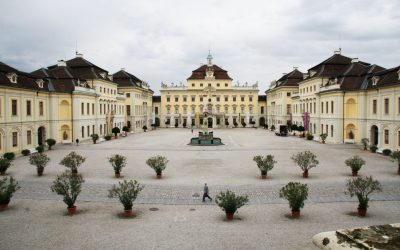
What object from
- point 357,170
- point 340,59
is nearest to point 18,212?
point 357,170

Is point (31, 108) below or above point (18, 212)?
above

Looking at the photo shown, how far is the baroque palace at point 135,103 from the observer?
33094mm

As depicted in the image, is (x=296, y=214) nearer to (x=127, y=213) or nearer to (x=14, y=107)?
(x=127, y=213)

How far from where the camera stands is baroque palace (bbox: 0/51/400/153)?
33094 millimetres

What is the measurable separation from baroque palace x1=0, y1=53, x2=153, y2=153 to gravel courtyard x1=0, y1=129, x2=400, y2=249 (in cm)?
826

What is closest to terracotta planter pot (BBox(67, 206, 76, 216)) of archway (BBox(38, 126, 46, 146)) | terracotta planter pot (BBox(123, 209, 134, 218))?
terracotta planter pot (BBox(123, 209, 134, 218))

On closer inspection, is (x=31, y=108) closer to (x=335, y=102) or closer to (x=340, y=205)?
(x=340, y=205)

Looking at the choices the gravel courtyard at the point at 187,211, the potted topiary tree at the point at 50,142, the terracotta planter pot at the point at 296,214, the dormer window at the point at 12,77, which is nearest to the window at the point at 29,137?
the potted topiary tree at the point at 50,142

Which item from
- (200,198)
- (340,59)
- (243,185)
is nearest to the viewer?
(200,198)

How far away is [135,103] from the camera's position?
68625 millimetres

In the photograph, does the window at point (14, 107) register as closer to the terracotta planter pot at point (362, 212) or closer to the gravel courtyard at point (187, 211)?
the gravel courtyard at point (187, 211)

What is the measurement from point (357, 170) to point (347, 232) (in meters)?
17.8

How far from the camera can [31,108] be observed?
36406 mm

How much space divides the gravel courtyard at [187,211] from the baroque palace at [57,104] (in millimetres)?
8256
